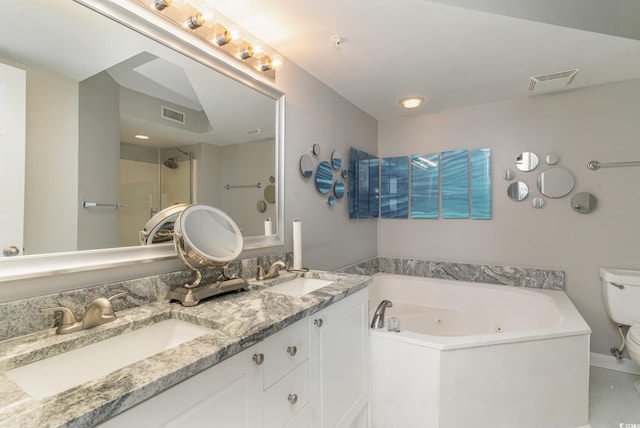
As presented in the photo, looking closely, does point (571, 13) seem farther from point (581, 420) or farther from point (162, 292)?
point (162, 292)

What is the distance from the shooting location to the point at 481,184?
281cm

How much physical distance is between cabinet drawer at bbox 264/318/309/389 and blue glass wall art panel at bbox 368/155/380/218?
1.99 m

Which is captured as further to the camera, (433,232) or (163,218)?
(433,232)

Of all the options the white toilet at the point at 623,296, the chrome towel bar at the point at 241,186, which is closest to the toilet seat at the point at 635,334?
the white toilet at the point at 623,296

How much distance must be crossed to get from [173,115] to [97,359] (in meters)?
1.00

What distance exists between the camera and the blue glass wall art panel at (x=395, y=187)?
10.3 feet

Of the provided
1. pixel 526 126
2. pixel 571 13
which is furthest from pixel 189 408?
pixel 526 126

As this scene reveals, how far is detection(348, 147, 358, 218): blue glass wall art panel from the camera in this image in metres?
2.76

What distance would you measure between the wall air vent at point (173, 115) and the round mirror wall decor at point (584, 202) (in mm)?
3018

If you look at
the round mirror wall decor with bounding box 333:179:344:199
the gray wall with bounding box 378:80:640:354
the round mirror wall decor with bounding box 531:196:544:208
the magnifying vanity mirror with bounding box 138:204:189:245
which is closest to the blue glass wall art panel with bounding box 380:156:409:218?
the gray wall with bounding box 378:80:640:354

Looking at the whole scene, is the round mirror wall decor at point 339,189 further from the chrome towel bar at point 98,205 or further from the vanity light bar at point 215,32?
the chrome towel bar at point 98,205

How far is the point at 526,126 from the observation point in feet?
8.73

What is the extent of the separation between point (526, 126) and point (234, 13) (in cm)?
258

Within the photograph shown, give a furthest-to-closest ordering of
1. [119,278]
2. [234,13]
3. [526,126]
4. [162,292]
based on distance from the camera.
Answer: [526,126], [234,13], [162,292], [119,278]
